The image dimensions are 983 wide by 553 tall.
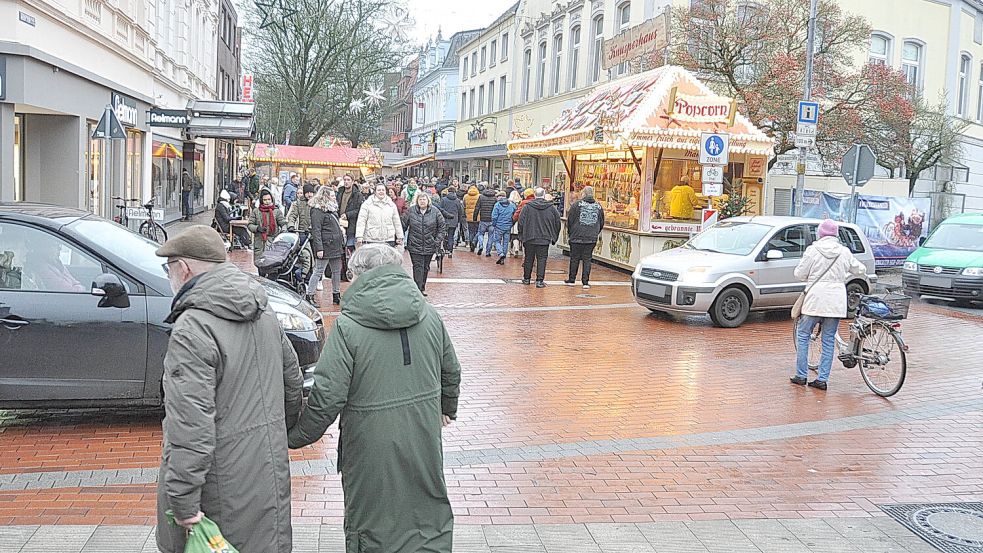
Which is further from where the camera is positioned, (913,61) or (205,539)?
(913,61)

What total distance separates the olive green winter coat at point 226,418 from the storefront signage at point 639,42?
63.5 ft

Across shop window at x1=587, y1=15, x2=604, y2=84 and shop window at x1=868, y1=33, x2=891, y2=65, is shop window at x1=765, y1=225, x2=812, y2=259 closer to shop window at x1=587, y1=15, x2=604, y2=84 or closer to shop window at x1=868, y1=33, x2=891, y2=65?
shop window at x1=587, y1=15, x2=604, y2=84

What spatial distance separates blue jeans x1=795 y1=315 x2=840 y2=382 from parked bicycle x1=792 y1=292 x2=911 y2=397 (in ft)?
0.38

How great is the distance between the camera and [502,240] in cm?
2067

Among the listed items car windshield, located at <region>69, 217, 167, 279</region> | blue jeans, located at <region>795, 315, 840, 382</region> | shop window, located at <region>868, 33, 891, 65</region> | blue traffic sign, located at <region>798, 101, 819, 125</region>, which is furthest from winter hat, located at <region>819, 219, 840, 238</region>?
shop window, located at <region>868, 33, 891, 65</region>

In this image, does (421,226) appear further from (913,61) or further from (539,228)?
(913,61)

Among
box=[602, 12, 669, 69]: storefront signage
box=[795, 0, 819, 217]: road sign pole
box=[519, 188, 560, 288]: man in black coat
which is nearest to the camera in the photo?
box=[519, 188, 560, 288]: man in black coat

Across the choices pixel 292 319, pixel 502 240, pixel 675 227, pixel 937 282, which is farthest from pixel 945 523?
pixel 502 240

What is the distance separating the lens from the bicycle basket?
29.0 feet

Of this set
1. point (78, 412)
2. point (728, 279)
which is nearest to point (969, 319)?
point (728, 279)

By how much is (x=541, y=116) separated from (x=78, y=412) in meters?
30.7

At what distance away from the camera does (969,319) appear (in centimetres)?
1485

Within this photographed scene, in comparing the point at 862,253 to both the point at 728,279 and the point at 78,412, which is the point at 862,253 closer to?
the point at 728,279

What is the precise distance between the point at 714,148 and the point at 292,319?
1048 cm
